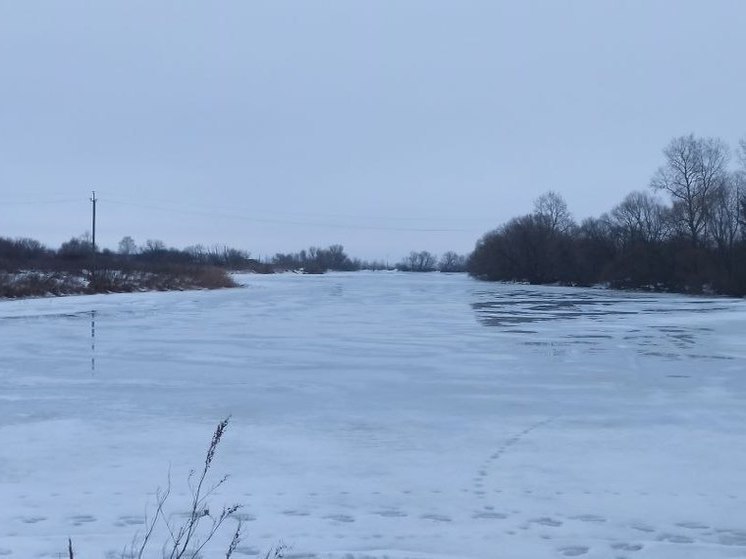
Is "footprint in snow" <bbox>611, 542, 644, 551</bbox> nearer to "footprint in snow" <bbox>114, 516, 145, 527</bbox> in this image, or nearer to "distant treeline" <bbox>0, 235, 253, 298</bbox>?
"footprint in snow" <bbox>114, 516, 145, 527</bbox>

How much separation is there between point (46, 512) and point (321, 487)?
68.2 inches

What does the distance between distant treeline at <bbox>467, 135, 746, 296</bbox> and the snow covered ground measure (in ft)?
113

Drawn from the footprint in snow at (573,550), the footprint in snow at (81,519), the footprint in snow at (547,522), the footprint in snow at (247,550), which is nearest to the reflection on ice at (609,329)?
the footprint in snow at (547,522)

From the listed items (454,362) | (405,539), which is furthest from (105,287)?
(405,539)

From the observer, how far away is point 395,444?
6918 mm

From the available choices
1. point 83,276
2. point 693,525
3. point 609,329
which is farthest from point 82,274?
point 693,525

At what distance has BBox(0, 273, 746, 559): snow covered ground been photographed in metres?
4.58

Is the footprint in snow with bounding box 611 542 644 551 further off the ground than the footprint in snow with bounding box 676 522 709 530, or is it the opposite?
the footprint in snow with bounding box 676 522 709 530

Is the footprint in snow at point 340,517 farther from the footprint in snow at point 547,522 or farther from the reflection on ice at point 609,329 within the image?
the reflection on ice at point 609,329

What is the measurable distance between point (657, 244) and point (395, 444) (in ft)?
167

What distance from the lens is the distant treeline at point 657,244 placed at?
47.9m

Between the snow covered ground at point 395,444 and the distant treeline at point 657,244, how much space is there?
113 feet

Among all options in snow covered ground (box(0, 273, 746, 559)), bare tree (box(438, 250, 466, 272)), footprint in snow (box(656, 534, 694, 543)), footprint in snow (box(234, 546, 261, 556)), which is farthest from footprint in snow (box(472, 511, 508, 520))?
bare tree (box(438, 250, 466, 272))

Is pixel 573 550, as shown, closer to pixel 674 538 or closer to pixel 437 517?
pixel 674 538
